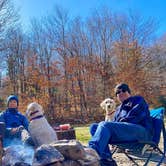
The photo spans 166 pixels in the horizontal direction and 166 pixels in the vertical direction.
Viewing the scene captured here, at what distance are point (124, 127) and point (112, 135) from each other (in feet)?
0.55

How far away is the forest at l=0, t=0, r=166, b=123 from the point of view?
16.5m

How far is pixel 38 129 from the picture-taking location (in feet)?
13.9

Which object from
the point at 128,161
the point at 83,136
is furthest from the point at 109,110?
the point at 128,161

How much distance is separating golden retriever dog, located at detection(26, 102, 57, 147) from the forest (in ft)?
37.7

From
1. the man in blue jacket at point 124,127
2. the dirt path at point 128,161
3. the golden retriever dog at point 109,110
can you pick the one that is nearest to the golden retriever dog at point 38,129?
the man in blue jacket at point 124,127

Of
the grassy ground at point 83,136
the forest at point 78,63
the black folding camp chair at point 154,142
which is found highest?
the forest at point 78,63

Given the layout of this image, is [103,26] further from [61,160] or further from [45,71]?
[61,160]

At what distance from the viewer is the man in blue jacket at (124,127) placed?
10.3 feet

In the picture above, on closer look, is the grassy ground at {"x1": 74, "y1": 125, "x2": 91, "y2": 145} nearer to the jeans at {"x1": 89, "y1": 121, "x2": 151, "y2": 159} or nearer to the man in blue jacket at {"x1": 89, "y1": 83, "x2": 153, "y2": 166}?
the man in blue jacket at {"x1": 89, "y1": 83, "x2": 153, "y2": 166}

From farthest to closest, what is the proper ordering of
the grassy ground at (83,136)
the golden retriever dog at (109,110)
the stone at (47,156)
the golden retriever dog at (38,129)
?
the grassy ground at (83,136)
the golden retriever dog at (109,110)
the golden retriever dog at (38,129)
the stone at (47,156)

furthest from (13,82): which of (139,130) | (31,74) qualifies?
(139,130)

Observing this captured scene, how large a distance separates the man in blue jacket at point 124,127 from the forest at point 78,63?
12327 millimetres

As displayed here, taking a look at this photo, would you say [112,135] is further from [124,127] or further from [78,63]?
[78,63]

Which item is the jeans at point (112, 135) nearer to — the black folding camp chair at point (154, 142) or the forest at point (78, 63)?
the black folding camp chair at point (154, 142)
